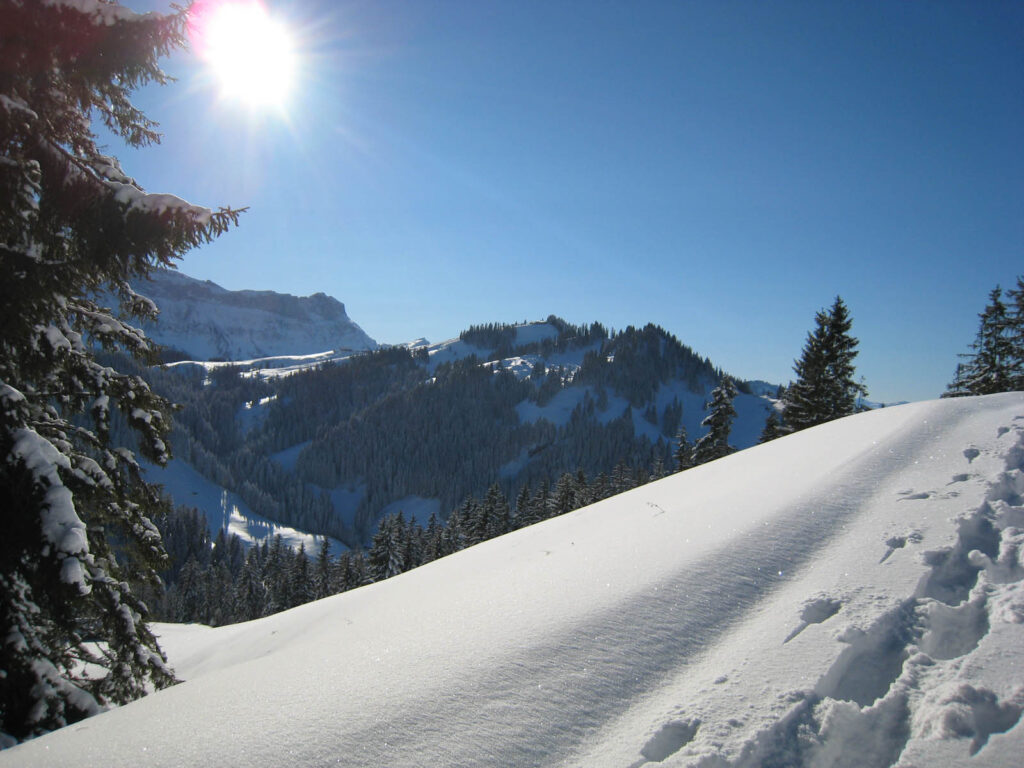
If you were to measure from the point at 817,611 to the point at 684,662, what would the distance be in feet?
4.01

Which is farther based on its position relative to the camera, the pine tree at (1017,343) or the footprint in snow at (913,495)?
the pine tree at (1017,343)

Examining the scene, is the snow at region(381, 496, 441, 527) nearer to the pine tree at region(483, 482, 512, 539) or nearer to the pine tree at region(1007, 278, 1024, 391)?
the pine tree at region(483, 482, 512, 539)

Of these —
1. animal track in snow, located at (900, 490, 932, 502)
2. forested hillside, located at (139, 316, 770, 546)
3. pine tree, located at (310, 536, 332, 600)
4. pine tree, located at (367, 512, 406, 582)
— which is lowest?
pine tree, located at (310, 536, 332, 600)

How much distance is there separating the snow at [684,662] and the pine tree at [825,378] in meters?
20.4

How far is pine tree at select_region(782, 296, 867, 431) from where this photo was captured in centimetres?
2377

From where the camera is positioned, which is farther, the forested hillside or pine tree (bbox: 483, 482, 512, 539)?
the forested hillside

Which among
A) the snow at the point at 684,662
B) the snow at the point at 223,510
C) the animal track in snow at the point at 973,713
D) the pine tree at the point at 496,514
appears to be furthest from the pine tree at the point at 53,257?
the snow at the point at 223,510

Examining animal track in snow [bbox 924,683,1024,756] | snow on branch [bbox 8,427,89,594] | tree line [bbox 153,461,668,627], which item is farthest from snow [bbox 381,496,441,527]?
animal track in snow [bbox 924,683,1024,756]

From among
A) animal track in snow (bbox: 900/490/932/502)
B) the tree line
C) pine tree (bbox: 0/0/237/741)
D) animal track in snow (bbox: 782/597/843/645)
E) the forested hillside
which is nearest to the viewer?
animal track in snow (bbox: 782/597/843/645)

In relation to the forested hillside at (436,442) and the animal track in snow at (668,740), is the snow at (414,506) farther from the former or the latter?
the animal track in snow at (668,740)

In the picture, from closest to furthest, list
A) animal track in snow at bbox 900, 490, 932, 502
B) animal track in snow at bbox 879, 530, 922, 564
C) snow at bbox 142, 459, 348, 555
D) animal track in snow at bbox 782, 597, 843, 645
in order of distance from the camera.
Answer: animal track in snow at bbox 782, 597, 843, 645 < animal track in snow at bbox 879, 530, 922, 564 < animal track in snow at bbox 900, 490, 932, 502 < snow at bbox 142, 459, 348, 555

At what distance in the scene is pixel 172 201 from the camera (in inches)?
173

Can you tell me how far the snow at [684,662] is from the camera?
252 centimetres

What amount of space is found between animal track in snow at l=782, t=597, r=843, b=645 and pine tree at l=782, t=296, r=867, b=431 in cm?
2365
